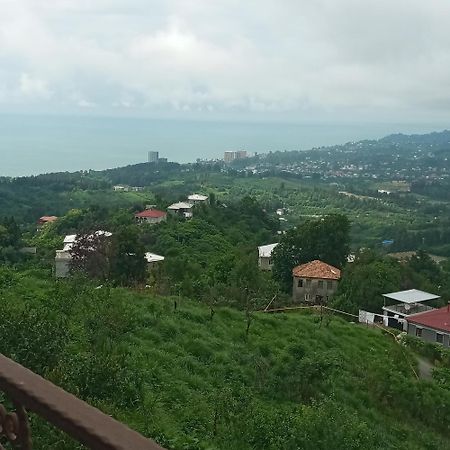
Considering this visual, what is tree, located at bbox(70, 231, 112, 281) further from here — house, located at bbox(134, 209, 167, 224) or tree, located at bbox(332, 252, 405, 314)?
house, located at bbox(134, 209, 167, 224)

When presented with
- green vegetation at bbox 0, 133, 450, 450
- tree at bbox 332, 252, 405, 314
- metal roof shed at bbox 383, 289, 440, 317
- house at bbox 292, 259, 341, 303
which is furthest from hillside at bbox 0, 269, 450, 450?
house at bbox 292, 259, 341, 303

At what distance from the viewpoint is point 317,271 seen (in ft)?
72.4

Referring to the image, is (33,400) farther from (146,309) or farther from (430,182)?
(430,182)

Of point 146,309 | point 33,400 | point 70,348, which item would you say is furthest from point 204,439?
point 33,400

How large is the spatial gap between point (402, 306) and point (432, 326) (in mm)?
2366

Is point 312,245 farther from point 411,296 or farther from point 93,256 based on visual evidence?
point 93,256

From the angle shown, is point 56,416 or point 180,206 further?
point 180,206

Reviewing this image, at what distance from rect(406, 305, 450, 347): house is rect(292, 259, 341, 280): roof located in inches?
174

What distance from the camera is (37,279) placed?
29.1ft

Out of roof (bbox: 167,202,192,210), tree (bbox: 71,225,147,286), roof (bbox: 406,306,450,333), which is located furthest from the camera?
roof (bbox: 167,202,192,210)

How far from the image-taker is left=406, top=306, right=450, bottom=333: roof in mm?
17250

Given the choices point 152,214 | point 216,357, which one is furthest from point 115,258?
point 152,214

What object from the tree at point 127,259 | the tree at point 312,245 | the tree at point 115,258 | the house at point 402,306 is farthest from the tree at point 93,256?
the house at point 402,306

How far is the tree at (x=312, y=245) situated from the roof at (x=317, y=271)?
0.87 meters
